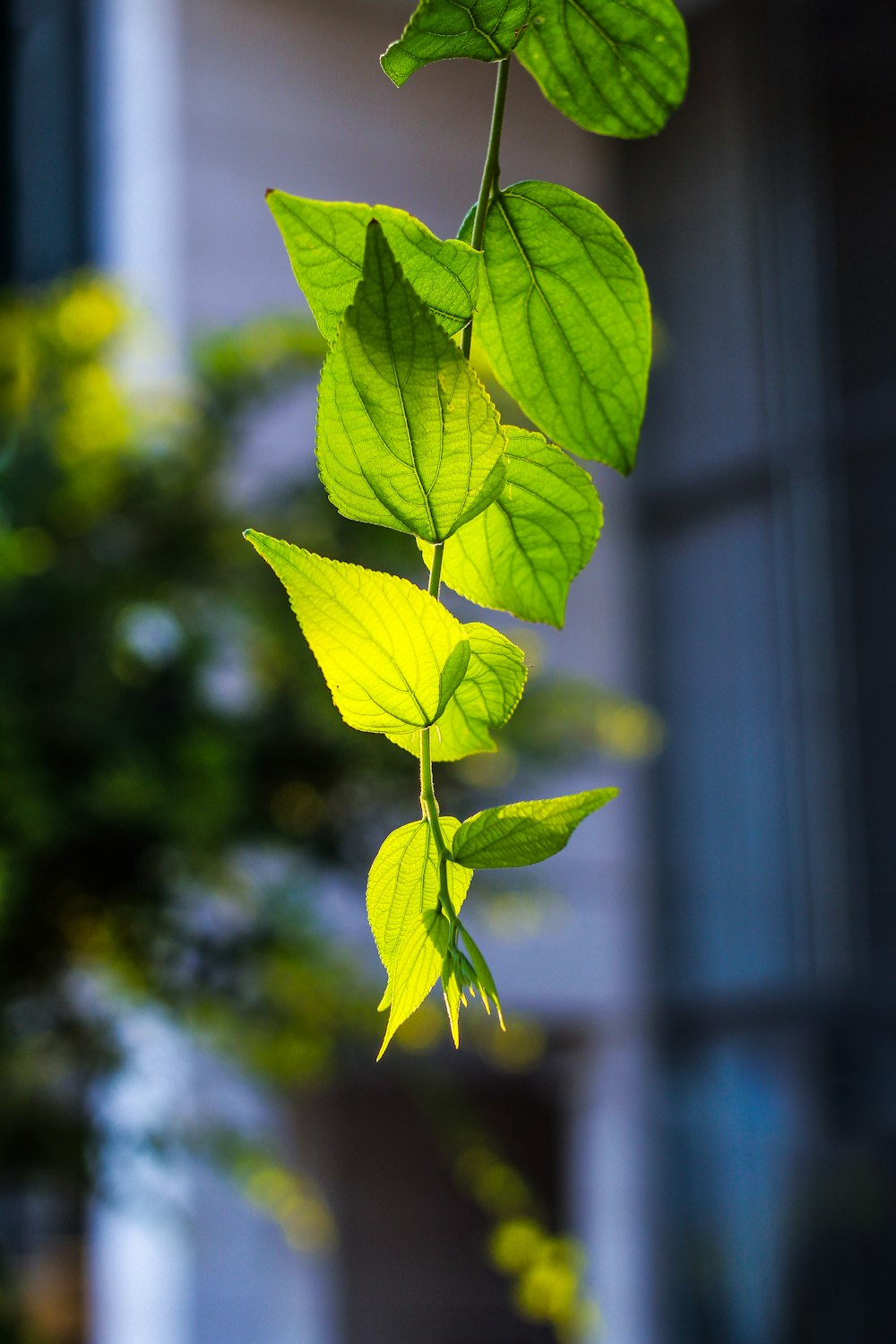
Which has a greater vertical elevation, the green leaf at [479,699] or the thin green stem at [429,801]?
the green leaf at [479,699]

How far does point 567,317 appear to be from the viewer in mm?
140

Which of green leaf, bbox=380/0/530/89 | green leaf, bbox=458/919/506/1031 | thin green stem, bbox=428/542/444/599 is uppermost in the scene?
green leaf, bbox=380/0/530/89

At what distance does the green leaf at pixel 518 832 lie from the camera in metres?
0.11

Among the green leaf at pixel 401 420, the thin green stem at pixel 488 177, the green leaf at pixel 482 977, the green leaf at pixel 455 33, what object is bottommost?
the green leaf at pixel 482 977

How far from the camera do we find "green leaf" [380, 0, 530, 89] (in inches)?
5.0

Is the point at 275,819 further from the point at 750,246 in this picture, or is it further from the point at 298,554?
the point at 750,246

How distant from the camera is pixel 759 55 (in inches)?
101

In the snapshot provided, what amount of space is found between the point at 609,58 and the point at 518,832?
0.27 feet

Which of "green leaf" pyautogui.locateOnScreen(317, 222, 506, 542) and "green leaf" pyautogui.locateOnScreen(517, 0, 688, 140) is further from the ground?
"green leaf" pyautogui.locateOnScreen(517, 0, 688, 140)

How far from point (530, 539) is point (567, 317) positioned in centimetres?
2

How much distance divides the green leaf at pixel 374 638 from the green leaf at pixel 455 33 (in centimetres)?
5

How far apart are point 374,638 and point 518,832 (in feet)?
0.06

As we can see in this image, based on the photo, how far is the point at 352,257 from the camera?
12cm

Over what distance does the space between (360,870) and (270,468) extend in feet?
4.77
